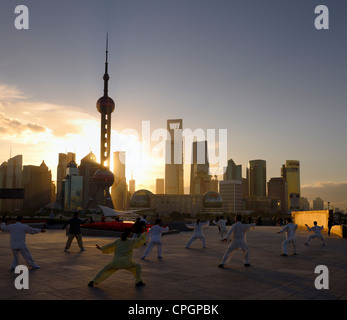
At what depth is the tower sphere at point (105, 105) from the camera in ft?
515

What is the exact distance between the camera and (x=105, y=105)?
6191 inches

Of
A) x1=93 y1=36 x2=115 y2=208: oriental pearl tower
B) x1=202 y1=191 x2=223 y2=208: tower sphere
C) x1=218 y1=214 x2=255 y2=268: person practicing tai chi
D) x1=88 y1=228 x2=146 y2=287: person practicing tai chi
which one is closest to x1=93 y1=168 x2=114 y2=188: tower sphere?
x1=93 y1=36 x2=115 y2=208: oriental pearl tower

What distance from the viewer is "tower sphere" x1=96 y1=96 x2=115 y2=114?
157 metres

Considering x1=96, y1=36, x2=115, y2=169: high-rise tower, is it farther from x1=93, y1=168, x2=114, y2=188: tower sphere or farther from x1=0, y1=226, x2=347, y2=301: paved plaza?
x1=0, y1=226, x2=347, y2=301: paved plaza

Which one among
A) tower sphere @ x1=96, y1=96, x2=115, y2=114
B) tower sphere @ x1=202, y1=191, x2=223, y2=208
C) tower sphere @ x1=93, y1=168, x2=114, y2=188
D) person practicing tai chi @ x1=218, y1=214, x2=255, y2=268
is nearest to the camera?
person practicing tai chi @ x1=218, y1=214, x2=255, y2=268

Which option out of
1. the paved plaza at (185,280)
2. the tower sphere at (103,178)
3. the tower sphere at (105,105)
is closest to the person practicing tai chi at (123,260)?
the paved plaza at (185,280)

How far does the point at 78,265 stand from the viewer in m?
11.5

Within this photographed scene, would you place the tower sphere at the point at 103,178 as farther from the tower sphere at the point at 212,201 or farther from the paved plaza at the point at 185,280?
the paved plaza at the point at 185,280

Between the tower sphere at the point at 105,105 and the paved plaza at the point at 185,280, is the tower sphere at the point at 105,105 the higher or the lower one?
the higher one

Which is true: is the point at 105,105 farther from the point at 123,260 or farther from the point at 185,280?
the point at 123,260

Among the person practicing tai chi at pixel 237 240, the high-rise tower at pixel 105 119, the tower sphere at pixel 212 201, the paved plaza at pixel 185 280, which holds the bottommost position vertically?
the tower sphere at pixel 212 201

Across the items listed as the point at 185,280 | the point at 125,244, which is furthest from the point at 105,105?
the point at 125,244
